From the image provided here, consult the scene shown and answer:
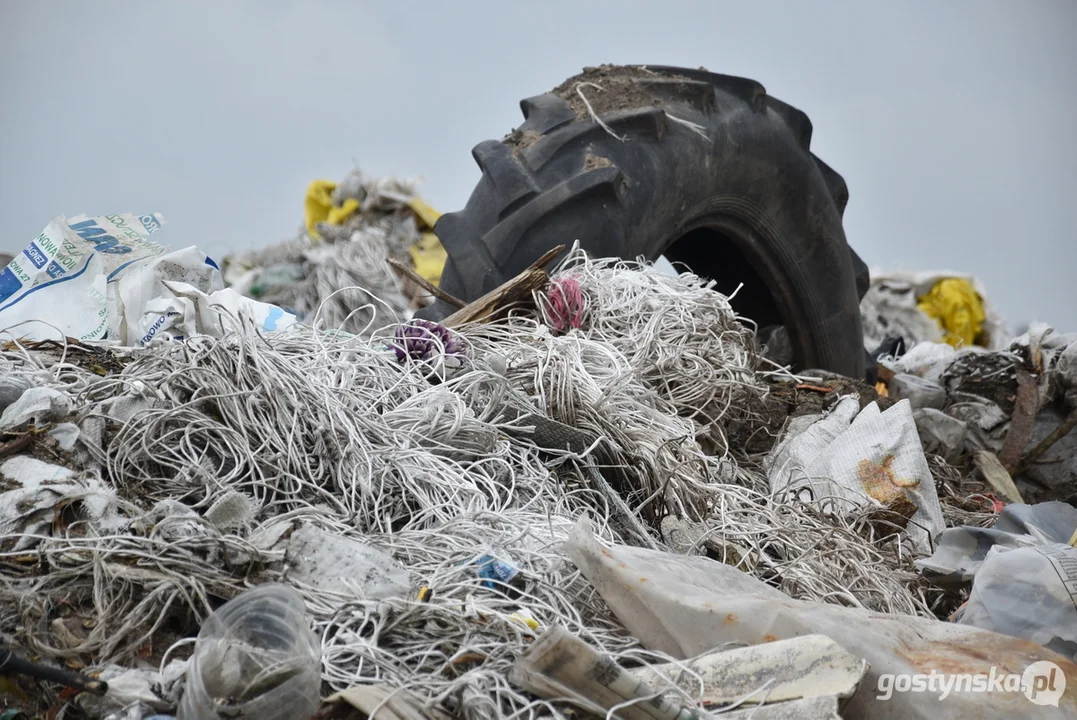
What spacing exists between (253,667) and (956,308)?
4.63 metres

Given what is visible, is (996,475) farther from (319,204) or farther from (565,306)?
(319,204)

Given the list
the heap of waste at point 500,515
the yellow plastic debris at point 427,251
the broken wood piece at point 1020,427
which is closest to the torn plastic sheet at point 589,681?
the heap of waste at point 500,515

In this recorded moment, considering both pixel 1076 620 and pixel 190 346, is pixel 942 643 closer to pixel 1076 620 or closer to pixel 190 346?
pixel 1076 620

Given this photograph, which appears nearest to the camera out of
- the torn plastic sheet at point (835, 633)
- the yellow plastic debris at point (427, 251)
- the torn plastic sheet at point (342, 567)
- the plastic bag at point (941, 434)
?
the torn plastic sheet at point (835, 633)

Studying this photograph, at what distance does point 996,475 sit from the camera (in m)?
2.19

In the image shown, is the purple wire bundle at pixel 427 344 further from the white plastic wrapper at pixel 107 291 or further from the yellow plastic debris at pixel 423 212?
the yellow plastic debris at pixel 423 212

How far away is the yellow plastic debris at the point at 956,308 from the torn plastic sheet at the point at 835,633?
12.9ft

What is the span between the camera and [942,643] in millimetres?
1144

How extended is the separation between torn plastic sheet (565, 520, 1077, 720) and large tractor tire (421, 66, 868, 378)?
3.96ft

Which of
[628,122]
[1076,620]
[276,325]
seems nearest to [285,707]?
[1076,620]

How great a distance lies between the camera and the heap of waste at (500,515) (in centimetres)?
99

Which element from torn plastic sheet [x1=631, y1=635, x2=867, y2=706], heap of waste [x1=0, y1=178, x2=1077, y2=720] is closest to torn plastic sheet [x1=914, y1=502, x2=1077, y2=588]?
heap of waste [x1=0, y1=178, x2=1077, y2=720]

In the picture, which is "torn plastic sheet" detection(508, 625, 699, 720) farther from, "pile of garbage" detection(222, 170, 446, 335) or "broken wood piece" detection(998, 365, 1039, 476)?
"pile of garbage" detection(222, 170, 446, 335)

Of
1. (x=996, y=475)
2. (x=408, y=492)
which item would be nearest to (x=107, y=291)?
(x=408, y=492)
